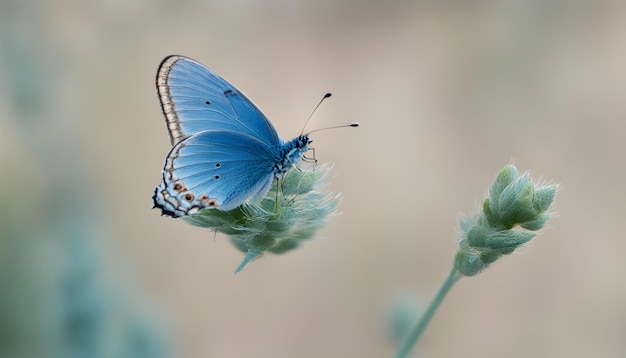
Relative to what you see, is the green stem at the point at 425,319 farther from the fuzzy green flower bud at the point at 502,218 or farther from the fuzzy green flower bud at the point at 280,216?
the fuzzy green flower bud at the point at 280,216

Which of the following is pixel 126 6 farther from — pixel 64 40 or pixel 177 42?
pixel 177 42

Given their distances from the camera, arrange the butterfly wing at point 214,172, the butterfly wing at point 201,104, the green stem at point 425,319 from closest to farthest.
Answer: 1. the green stem at point 425,319
2. the butterfly wing at point 214,172
3. the butterfly wing at point 201,104

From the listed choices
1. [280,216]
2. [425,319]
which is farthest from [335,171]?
[425,319]

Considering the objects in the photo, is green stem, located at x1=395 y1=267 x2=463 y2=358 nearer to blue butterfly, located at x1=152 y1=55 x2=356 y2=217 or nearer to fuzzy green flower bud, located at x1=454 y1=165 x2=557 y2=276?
fuzzy green flower bud, located at x1=454 y1=165 x2=557 y2=276

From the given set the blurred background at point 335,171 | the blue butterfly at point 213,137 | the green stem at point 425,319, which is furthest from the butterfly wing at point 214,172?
the green stem at point 425,319

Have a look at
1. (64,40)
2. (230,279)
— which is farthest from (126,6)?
(230,279)

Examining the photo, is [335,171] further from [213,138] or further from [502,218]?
[502,218]

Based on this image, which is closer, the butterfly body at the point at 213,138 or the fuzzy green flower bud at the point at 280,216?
the fuzzy green flower bud at the point at 280,216
